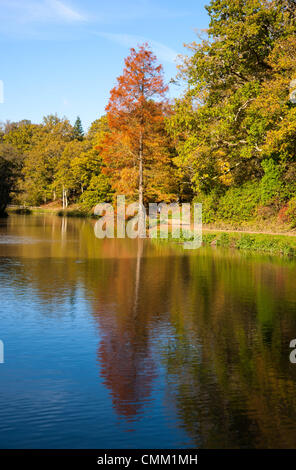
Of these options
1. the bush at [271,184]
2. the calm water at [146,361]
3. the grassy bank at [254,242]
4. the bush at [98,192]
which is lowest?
the calm water at [146,361]

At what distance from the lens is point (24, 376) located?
911cm

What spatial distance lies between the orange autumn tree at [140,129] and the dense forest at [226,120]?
8 cm

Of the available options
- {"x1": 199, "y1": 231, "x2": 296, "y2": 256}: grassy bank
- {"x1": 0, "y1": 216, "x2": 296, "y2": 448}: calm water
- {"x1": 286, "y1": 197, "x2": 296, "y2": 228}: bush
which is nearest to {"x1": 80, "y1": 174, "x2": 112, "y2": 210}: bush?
{"x1": 199, "y1": 231, "x2": 296, "y2": 256}: grassy bank

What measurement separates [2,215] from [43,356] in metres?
74.0

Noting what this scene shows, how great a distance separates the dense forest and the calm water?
1319cm

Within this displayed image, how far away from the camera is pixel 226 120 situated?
32.6 metres

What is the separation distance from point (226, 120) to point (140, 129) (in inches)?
534

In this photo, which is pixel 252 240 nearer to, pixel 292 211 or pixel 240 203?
pixel 292 211

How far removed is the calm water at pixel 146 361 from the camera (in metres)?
7.11

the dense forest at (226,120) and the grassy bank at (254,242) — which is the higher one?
the dense forest at (226,120)

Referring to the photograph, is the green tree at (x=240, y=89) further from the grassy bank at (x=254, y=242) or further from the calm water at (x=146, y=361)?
the calm water at (x=146, y=361)

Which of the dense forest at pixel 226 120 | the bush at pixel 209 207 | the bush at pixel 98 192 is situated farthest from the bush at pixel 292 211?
the bush at pixel 98 192

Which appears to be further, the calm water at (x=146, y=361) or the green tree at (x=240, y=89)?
the green tree at (x=240, y=89)

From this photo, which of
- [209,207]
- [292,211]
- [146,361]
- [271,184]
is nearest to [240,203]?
[271,184]
